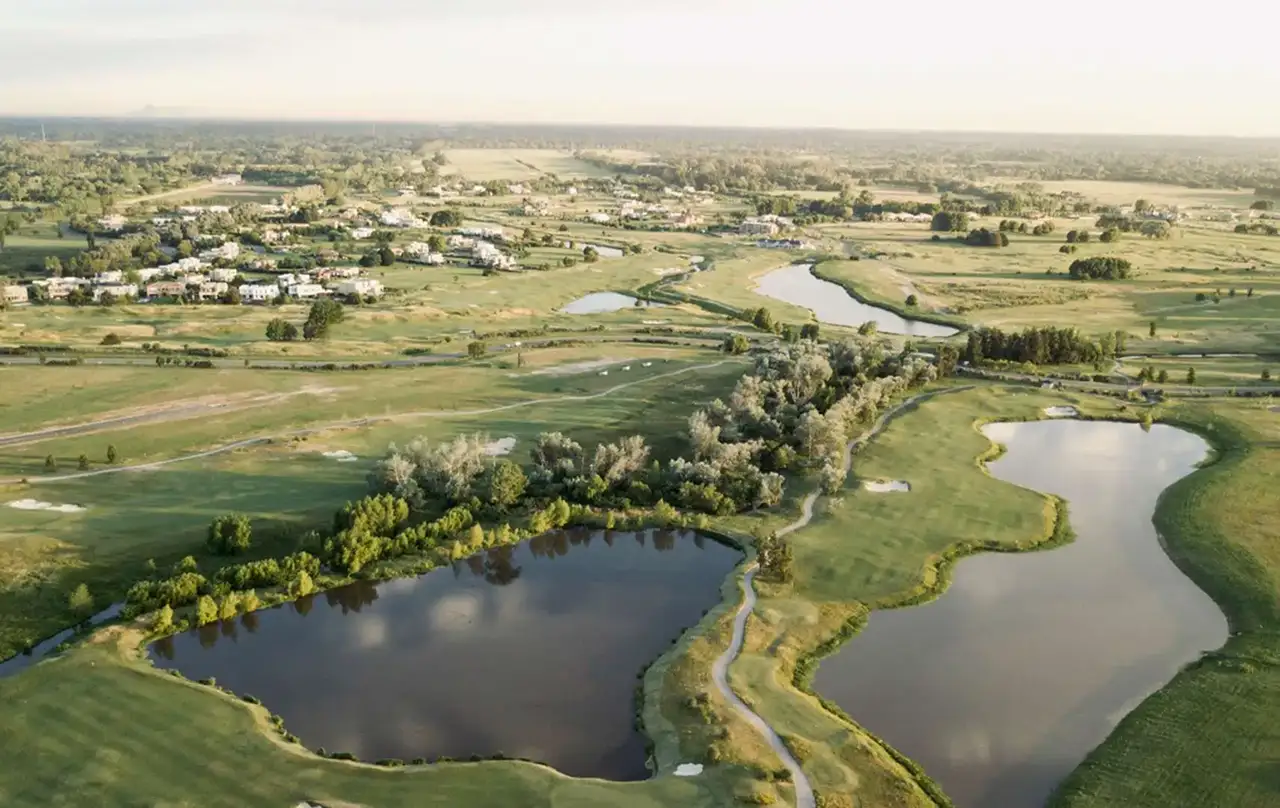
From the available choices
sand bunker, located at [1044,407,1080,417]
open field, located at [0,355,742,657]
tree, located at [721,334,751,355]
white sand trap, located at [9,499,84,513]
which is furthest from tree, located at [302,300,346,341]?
sand bunker, located at [1044,407,1080,417]

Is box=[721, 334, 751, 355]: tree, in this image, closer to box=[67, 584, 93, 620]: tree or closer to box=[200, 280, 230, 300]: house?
box=[67, 584, 93, 620]: tree

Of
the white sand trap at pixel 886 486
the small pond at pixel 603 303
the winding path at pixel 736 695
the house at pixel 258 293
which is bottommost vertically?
the winding path at pixel 736 695

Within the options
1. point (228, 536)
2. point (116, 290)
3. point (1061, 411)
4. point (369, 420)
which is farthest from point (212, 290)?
point (1061, 411)

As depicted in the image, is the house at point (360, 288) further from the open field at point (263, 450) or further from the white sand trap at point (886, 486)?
the white sand trap at point (886, 486)

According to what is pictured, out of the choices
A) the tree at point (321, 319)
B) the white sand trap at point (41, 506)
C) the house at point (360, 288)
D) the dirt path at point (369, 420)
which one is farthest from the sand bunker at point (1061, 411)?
the house at point (360, 288)

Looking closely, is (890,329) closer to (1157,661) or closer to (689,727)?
(1157,661)

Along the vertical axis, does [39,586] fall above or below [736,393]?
below

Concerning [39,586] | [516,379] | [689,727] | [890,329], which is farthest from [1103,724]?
[890,329]
